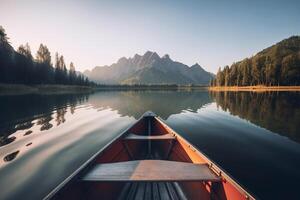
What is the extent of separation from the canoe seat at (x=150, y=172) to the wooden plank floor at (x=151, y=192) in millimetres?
948

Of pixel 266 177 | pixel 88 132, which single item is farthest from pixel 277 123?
pixel 88 132

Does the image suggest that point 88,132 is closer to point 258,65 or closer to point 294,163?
point 294,163

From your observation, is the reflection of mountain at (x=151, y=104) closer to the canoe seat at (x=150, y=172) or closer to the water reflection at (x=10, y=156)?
the water reflection at (x=10, y=156)

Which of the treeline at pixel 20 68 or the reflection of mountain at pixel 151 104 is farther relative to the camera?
the treeline at pixel 20 68

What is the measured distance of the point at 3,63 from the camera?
65125 millimetres

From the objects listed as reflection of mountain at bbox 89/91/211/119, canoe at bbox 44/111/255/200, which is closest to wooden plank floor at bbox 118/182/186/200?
canoe at bbox 44/111/255/200

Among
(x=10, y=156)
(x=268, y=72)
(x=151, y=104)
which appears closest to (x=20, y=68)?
(x=151, y=104)

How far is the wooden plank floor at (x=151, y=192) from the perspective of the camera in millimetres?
5664

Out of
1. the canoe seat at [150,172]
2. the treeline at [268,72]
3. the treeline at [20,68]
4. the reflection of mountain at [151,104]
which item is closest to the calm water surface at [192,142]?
the canoe seat at [150,172]

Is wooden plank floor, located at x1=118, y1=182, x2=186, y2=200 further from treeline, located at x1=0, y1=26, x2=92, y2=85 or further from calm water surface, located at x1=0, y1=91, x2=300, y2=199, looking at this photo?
treeline, located at x1=0, y1=26, x2=92, y2=85

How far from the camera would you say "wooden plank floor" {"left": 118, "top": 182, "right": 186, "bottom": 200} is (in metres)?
5.66

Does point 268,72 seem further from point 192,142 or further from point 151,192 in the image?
point 151,192

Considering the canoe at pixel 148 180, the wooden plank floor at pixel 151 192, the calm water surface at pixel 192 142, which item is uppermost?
the canoe at pixel 148 180

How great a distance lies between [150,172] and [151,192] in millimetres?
1091
